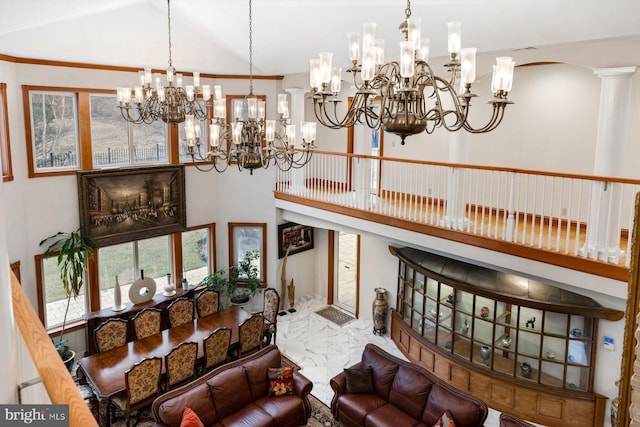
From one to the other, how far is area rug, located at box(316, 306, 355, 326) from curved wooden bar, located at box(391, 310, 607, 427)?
2.40m

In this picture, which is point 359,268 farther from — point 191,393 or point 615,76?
point 615,76

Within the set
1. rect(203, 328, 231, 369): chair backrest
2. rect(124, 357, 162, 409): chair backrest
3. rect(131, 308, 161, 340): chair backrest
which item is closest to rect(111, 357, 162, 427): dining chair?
rect(124, 357, 162, 409): chair backrest

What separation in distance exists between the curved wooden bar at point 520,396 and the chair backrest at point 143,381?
451cm

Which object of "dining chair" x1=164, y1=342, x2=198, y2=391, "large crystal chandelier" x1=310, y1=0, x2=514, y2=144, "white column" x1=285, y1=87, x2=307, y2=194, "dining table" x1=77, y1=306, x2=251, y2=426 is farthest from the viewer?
"white column" x1=285, y1=87, x2=307, y2=194

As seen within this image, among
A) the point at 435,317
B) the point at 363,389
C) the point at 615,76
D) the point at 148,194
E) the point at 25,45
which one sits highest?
the point at 25,45

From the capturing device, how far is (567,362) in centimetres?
687

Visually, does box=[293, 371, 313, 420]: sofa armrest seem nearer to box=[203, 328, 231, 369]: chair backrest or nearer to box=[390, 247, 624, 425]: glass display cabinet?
box=[203, 328, 231, 369]: chair backrest

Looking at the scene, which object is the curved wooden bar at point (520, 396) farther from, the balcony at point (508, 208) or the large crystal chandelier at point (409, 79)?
the large crystal chandelier at point (409, 79)

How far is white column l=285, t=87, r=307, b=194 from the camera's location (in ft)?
32.3

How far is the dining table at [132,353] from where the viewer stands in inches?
251

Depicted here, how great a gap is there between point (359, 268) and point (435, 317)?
8.55 feet

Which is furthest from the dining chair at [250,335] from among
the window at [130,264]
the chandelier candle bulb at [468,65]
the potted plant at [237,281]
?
the chandelier candle bulb at [468,65]

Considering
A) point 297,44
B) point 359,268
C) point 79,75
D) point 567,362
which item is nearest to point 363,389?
point 567,362

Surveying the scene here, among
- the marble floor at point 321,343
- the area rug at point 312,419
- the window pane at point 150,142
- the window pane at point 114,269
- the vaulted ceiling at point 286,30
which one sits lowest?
the area rug at point 312,419
